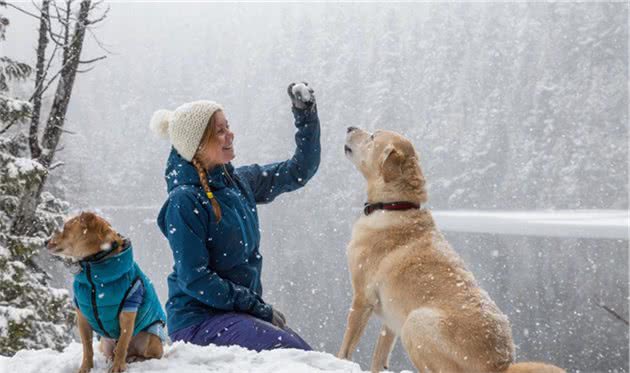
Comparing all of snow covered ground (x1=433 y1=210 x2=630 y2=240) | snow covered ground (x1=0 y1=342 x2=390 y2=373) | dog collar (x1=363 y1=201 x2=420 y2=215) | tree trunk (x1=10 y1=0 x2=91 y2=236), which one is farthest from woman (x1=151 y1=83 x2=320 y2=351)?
snow covered ground (x1=433 y1=210 x2=630 y2=240)

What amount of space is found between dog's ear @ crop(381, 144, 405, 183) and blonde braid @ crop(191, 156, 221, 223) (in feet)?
4.11

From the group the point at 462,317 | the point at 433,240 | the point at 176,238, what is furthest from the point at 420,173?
the point at 176,238

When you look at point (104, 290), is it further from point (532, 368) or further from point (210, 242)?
point (532, 368)

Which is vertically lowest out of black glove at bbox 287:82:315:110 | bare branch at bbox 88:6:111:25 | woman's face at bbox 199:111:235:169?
woman's face at bbox 199:111:235:169

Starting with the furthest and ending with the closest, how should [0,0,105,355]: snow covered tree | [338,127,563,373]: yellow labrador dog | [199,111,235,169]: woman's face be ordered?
[0,0,105,355]: snow covered tree → [199,111,235,169]: woman's face → [338,127,563,373]: yellow labrador dog

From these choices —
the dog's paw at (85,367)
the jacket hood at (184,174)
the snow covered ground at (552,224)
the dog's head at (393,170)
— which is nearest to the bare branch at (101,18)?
the jacket hood at (184,174)

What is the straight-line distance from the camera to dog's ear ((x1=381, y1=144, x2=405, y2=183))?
13.3 ft

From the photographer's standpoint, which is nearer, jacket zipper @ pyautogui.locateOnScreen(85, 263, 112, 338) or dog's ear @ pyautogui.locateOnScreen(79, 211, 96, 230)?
jacket zipper @ pyautogui.locateOnScreen(85, 263, 112, 338)

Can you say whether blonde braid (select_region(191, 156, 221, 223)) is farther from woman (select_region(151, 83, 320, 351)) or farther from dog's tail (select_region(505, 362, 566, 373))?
dog's tail (select_region(505, 362, 566, 373))

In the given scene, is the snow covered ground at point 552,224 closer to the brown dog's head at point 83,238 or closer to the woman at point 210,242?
the woman at point 210,242

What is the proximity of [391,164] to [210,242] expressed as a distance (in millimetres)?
1432

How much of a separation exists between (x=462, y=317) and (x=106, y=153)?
117900 mm

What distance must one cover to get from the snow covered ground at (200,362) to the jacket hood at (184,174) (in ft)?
3.61

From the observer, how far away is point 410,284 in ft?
11.1
